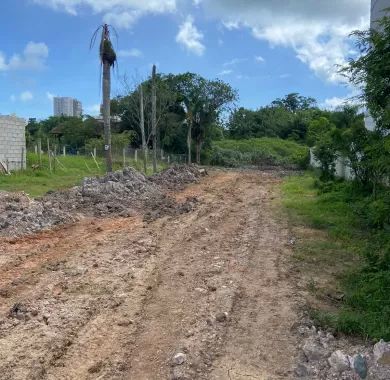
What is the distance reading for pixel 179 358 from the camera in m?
4.62

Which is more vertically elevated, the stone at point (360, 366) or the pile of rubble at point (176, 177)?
the pile of rubble at point (176, 177)

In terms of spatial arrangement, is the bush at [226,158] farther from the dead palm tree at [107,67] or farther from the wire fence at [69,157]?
the dead palm tree at [107,67]

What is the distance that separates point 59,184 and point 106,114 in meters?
3.63

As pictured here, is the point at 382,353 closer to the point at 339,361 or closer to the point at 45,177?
the point at 339,361

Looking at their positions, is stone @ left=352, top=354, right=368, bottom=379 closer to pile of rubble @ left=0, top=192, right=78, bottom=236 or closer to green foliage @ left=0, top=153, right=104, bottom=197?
pile of rubble @ left=0, top=192, right=78, bottom=236

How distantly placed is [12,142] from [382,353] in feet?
77.4

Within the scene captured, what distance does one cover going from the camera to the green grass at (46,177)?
754 inches

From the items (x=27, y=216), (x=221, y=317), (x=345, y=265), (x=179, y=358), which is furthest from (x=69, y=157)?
(x=179, y=358)

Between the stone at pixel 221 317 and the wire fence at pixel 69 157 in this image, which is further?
the wire fence at pixel 69 157

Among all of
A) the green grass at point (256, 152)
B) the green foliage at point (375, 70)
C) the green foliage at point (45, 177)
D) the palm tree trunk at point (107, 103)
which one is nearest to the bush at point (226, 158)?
the green grass at point (256, 152)

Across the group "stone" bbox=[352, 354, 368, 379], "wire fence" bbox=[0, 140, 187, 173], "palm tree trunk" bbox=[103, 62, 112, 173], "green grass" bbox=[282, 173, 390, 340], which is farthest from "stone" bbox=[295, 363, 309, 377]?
"wire fence" bbox=[0, 140, 187, 173]

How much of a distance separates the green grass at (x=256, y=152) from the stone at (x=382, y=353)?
138 ft

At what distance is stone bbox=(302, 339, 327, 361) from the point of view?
466 cm

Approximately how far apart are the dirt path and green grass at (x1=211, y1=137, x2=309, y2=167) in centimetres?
3803
